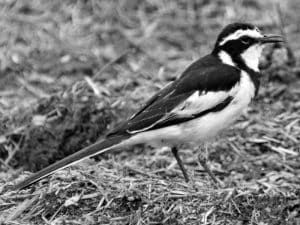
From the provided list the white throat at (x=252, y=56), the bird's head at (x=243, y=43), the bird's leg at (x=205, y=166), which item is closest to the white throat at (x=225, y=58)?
the bird's head at (x=243, y=43)

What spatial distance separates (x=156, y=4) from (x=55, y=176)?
4.81 meters

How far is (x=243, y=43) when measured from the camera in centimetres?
672

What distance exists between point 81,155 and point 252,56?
2147 millimetres

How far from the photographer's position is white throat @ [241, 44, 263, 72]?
21.9ft

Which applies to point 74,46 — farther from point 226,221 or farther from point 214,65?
point 226,221

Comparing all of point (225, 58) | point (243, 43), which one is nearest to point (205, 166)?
point (225, 58)

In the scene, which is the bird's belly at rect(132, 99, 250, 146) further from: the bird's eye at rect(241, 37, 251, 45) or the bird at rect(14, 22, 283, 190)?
the bird's eye at rect(241, 37, 251, 45)

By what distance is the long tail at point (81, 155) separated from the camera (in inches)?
222

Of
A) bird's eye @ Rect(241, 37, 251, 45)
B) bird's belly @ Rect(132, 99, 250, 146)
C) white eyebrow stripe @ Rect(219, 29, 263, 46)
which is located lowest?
bird's belly @ Rect(132, 99, 250, 146)

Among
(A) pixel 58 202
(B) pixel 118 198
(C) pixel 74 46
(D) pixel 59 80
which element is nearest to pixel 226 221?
(B) pixel 118 198

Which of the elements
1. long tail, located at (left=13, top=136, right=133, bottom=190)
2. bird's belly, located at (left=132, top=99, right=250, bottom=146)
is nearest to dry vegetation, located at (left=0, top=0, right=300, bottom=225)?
long tail, located at (left=13, top=136, right=133, bottom=190)

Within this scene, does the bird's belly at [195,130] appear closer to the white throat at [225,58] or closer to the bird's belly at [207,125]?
the bird's belly at [207,125]

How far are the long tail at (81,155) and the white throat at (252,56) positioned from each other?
1.53 metres

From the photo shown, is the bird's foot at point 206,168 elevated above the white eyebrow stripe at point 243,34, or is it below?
below
